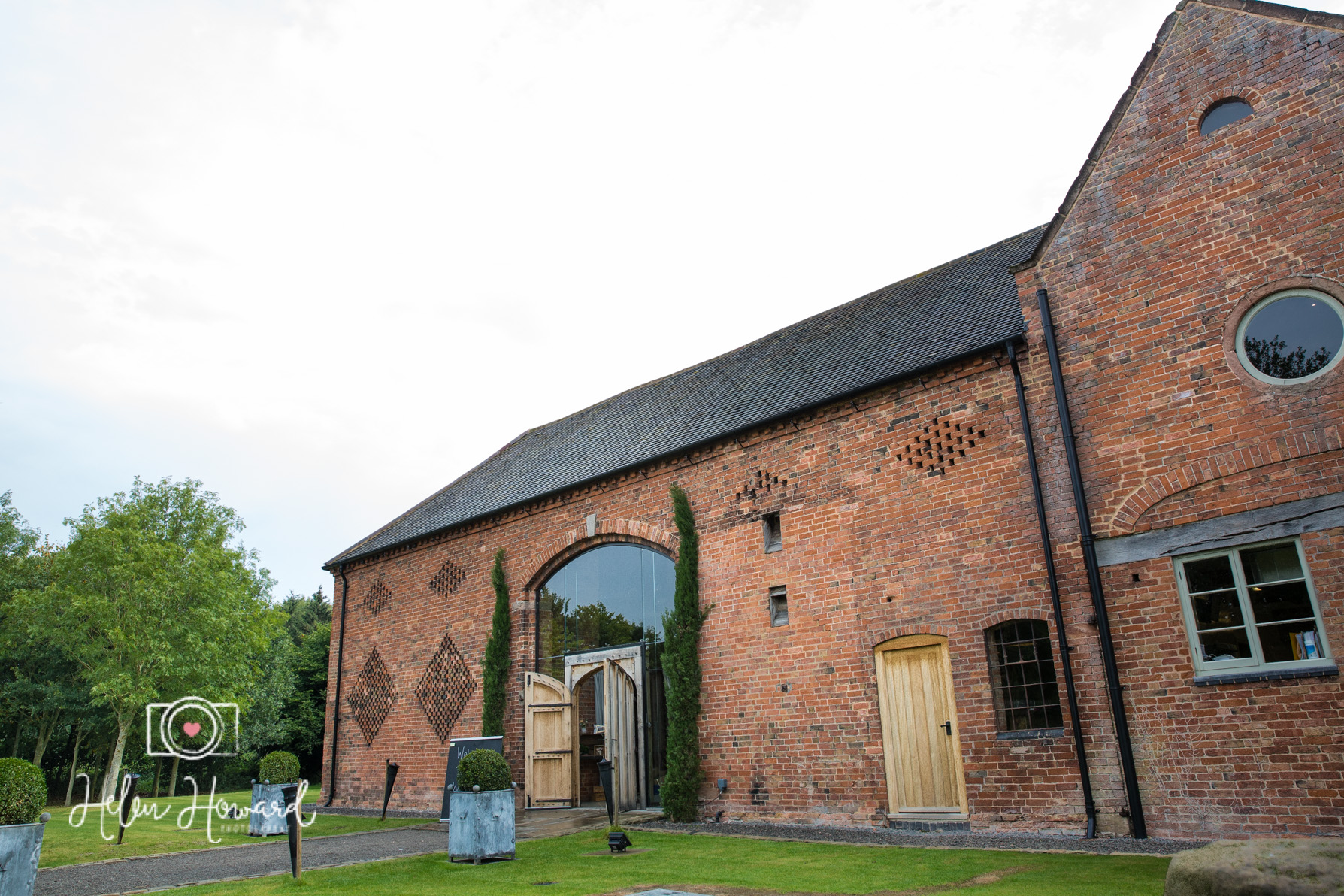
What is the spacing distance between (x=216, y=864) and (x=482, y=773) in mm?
3184

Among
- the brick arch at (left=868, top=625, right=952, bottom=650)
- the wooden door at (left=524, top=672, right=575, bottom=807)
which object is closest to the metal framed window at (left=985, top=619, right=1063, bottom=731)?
the brick arch at (left=868, top=625, right=952, bottom=650)

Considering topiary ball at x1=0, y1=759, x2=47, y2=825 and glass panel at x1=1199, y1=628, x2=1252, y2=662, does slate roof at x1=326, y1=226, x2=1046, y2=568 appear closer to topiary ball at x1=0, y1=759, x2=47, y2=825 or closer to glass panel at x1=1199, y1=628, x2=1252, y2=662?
glass panel at x1=1199, y1=628, x2=1252, y2=662

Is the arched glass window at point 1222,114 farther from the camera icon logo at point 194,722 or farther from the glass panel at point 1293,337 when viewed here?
the camera icon logo at point 194,722

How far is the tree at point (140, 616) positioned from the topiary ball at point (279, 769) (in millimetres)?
13491

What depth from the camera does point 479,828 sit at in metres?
9.12

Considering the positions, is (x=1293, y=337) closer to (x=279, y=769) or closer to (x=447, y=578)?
(x=279, y=769)

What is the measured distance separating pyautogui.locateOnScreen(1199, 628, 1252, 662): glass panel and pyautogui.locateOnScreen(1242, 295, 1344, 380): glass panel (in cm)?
266

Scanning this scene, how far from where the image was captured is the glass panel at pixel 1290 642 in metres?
7.72

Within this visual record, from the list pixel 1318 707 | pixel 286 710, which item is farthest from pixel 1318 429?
pixel 286 710

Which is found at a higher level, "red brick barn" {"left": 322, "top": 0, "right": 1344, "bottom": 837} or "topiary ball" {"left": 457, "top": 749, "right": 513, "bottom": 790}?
"red brick barn" {"left": 322, "top": 0, "right": 1344, "bottom": 837}

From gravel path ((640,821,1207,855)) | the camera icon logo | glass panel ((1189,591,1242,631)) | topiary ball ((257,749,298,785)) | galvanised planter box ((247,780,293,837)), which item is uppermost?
glass panel ((1189,591,1242,631))

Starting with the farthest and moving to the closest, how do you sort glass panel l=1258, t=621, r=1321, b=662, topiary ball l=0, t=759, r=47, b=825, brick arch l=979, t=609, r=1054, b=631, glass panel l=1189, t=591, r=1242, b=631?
brick arch l=979, t=609, r=1054, b=631 < glass panel l=1189, t=591, r=1242, b=631 < glass panel l=1258, t=621, r=1321, b=662 < topiary ball l=0, t=759, r=47, b=825

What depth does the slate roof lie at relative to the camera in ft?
38.8

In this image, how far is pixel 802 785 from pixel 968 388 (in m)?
5.78
